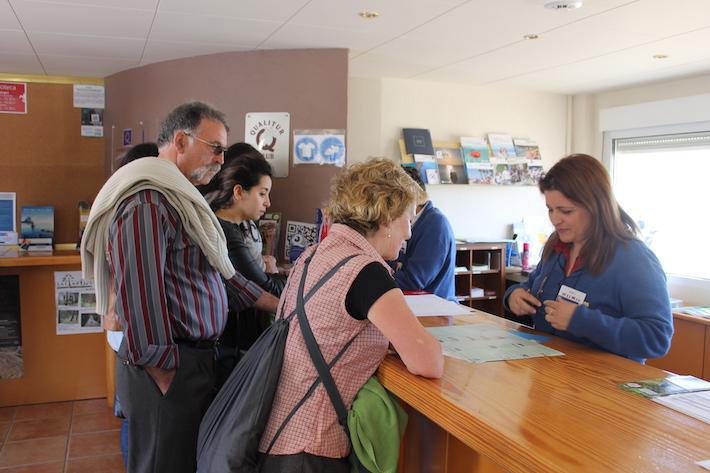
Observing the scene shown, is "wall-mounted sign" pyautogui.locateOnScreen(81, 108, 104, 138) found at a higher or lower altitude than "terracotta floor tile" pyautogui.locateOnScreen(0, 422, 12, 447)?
higher

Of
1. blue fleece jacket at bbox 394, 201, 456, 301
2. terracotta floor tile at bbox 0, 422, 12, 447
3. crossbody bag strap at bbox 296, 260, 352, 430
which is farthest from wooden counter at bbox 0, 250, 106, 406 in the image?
crossbody bag strap at bbox 296, 260, 352, 430

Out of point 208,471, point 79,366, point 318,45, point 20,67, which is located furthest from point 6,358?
point 208,471

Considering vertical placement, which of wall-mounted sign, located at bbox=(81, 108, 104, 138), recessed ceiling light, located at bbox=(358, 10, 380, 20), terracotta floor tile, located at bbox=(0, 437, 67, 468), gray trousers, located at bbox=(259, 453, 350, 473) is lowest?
terracotta floor tile, located at bbox=(0, 437, 67, 468)

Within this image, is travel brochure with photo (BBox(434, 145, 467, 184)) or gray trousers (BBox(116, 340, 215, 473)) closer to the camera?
gray trousers (BBox(116, 340, 215, 473))

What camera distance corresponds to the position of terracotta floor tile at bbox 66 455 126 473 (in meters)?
3.18

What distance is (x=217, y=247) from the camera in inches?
75.5

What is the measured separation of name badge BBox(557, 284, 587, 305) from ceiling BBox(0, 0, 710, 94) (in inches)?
64.1

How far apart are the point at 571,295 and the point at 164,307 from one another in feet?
4.14

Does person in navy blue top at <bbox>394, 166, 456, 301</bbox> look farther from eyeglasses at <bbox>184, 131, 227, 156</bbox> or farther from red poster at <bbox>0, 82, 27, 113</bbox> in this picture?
red poster at <bbox>0, 82, 27, 113</bbox>

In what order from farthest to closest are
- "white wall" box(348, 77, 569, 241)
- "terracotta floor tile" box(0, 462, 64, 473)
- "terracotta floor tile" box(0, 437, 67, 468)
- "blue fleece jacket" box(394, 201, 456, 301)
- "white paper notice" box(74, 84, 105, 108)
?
"white wall" box(348, 77, 569, 241)
"white paper notice" box(74, 84, 105, 108)
"terracotta floor tile" box(0, 437, 67, 468)
"terracotta floor tile" box(0, 462, 64, 473)
"blue fleece jacket" box(394, 201, 456, 301)

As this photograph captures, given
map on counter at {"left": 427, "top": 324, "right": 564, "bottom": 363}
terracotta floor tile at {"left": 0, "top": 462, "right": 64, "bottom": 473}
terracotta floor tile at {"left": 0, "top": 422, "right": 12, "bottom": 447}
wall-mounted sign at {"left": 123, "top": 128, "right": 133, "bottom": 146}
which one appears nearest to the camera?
map on counter at {"left": 427, "top": 324, "right": 564, "bottom": 363}

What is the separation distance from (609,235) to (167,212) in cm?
136

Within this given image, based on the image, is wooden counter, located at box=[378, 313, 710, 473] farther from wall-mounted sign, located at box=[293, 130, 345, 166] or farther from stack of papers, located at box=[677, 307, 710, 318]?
stack of papers, located at box=[677, 307, 710, 318]

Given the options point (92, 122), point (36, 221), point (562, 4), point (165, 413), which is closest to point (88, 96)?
point (92, 122)
